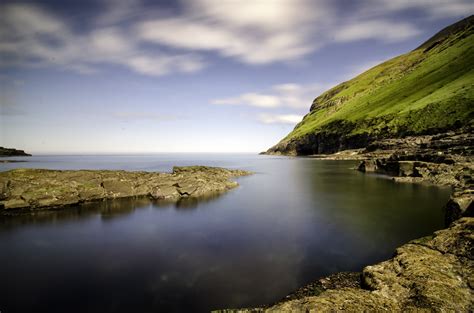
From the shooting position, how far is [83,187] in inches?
1566

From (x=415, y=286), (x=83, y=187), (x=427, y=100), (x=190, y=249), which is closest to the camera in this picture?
(x=415, y=286)

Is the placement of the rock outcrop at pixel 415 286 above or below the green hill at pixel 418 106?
below

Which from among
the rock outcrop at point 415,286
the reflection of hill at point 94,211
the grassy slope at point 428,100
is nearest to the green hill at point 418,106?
the grassy slope at point 428,100

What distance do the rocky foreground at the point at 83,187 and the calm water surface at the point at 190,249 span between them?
3.25 metres

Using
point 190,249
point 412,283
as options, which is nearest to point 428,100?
point 190,249

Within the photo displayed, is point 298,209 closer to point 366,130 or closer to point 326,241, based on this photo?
point 326,241

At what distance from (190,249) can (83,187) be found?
26.8m

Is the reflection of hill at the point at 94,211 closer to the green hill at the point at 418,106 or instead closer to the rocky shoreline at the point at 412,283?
the rocky shoreline at the point at 412,283

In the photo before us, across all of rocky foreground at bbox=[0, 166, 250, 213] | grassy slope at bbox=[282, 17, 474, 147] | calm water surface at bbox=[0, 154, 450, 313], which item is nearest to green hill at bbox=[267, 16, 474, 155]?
grassy slope at bbox=[282, 17, 474, 147]

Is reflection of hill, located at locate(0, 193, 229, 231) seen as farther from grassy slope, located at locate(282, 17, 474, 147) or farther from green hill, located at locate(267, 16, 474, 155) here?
grassy slope, located at locate(282, 17, 474, 147)

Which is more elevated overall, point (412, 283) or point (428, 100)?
point (428, 100)

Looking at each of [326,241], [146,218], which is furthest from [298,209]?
[146,218]

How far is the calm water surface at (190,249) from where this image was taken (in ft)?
48.0

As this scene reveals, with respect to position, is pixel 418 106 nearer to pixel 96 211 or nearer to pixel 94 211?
pixel 96 211
